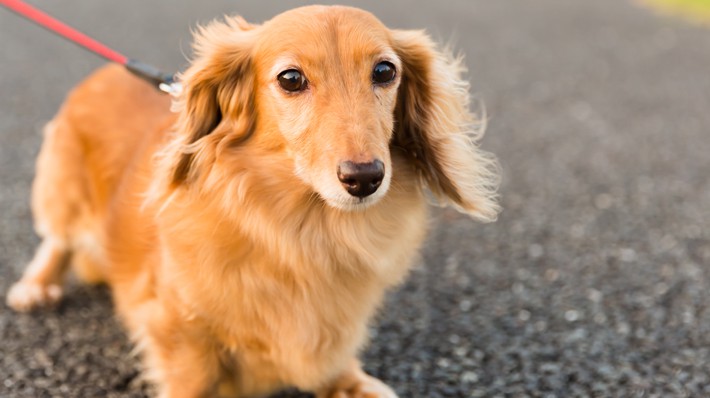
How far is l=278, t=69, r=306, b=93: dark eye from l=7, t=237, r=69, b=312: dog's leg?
198cm

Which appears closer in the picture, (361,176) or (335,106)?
(361,176)

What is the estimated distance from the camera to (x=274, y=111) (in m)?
2.66


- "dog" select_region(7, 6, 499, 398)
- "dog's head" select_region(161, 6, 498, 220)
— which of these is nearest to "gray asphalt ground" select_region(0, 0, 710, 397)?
"dog" select_region(7, 6, 499, 398)

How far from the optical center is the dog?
8.44 feet

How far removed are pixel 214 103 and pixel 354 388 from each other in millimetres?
1286

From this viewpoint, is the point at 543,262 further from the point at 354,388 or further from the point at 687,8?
the point at 687,8

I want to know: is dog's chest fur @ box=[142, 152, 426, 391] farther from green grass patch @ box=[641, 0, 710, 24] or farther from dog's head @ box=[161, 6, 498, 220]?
green grass patch @ box=[641, 0, 710, 24]

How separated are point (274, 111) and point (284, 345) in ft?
2.81

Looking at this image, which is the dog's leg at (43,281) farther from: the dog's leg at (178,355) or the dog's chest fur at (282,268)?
the dog's chest fur at (282,268)

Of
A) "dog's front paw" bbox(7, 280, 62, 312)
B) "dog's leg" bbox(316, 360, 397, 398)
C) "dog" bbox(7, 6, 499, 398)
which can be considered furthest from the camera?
"dog's front paw" bbox(7, 280, 62, 312)

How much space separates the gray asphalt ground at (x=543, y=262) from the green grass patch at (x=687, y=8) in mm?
3071

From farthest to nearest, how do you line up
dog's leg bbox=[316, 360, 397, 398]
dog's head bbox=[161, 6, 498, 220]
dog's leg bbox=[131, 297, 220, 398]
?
dog's leg bbox=[316, 360, 397, 398]
dog's leg bbox=[131, 297, 220, 398]
dog's head bbox=[161, 6, 498, 220]

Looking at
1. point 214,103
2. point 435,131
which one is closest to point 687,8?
point 435,131

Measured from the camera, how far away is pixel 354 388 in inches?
125
